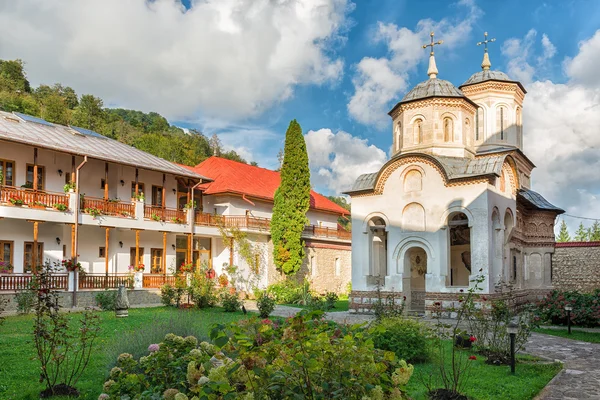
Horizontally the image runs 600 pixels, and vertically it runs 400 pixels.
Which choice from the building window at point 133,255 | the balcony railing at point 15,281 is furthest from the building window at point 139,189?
the balcony railing at point 15,281

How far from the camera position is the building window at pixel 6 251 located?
1800 centimetres

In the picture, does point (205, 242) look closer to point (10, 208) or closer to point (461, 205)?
point (10, 208)

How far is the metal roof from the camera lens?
18.0 m

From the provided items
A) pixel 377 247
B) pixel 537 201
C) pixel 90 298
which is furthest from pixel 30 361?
pixel 537 201

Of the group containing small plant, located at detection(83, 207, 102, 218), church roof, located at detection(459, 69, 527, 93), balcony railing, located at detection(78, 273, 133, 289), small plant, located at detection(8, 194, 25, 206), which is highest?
church roof, located at detection(459, 69, 527, 93)

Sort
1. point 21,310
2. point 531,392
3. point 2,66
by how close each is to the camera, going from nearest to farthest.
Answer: point 531,392 → point 21,310 → point 2,66

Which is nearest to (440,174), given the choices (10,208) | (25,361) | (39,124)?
(25,361)

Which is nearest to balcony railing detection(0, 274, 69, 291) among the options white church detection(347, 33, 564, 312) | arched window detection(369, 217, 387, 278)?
arched window detection(369, 217, 387, 278)

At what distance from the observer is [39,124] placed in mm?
21109

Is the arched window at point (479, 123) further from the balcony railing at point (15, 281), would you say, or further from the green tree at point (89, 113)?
the green tree at point (89, 113)

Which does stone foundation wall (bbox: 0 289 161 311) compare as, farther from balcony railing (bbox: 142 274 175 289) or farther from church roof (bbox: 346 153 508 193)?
church roof (bbox: 346 153 508 193)

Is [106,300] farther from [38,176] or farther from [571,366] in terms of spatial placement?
[571,366]

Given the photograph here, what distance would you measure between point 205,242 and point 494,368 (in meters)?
19.6

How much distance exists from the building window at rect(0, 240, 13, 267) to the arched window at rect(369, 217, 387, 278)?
13.3 metres
